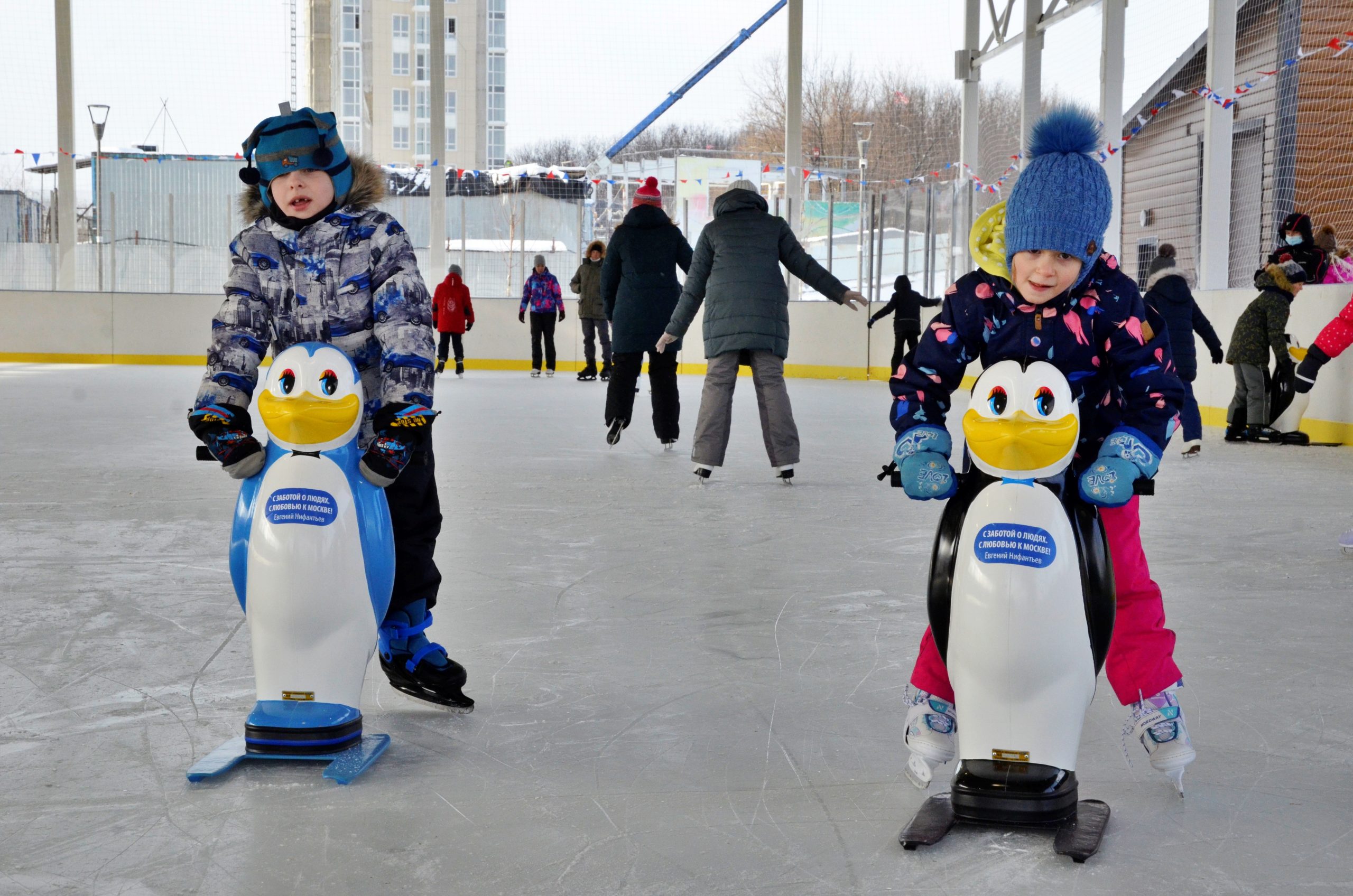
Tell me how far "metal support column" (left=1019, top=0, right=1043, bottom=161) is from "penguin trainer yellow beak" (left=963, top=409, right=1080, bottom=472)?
12.6 m

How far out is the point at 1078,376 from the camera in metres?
2.21

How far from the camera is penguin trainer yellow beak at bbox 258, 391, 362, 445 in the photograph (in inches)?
92.3

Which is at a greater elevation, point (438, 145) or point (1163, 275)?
point (438, 145)

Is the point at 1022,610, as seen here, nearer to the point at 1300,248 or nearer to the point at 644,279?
the point at 644,279

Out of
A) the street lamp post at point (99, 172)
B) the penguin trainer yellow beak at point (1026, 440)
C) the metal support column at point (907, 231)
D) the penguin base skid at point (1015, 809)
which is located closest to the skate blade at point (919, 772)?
the penguin base skid at point (1015, 809)

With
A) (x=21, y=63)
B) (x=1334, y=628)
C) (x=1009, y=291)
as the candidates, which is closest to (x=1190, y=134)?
(x=1334, y=628)

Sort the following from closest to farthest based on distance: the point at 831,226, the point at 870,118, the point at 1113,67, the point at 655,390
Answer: the point at 655,390 < the point at 1113,67 < the point at 831,226 < the point at 870,118

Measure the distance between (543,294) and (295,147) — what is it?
1316cm

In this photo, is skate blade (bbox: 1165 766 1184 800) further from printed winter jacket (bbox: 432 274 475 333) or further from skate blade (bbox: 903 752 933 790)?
printed winter jacket (bbox: 432 274 475 333)

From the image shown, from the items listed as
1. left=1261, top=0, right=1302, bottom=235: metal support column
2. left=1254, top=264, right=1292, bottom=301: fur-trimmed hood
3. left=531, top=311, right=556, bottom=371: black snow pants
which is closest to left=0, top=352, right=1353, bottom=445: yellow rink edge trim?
left=531, top=311, right=556, bottom=371: black snow pants

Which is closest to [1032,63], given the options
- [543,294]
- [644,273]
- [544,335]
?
[543,294]

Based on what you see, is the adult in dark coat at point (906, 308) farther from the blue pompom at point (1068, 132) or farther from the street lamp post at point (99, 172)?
the blue pompom at point (1068, 132)

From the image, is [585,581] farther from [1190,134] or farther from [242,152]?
[1190,134]

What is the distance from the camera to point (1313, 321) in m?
9.31
